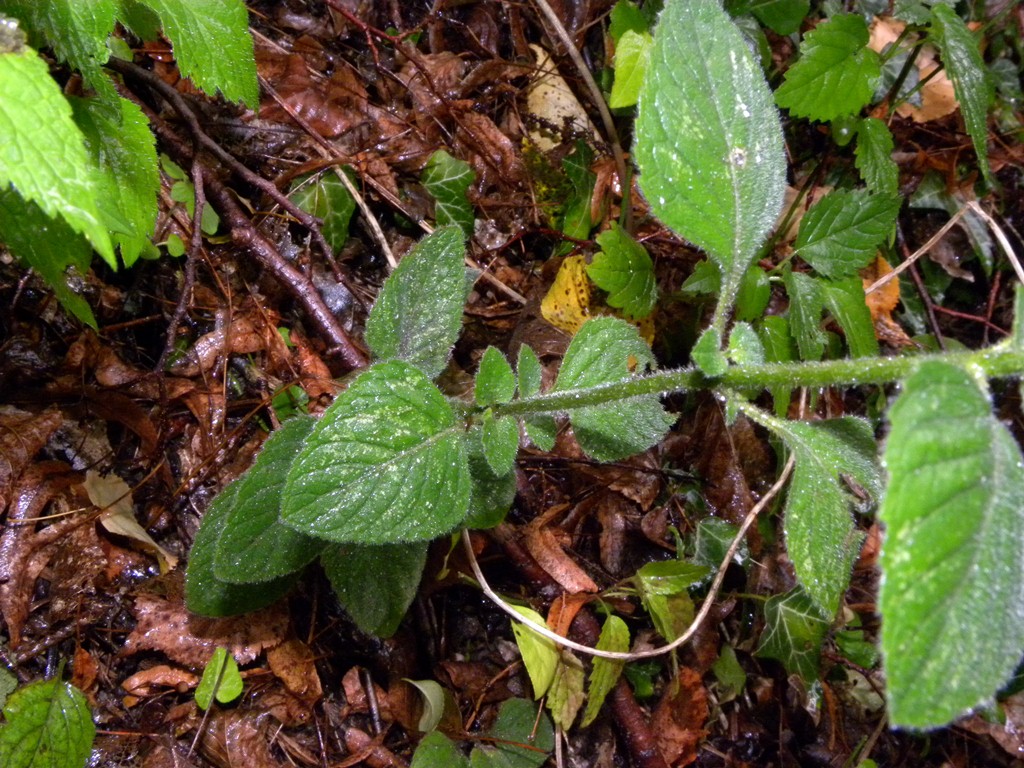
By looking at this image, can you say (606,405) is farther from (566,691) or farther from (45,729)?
(45,729)

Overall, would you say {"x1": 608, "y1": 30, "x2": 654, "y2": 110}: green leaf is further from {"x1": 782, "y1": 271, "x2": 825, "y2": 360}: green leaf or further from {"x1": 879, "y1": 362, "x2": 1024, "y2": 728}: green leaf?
{"x1": 879, "y1": 362, "x2": 1024, "y2": 728}: green leaf

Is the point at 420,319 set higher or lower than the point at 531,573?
higher

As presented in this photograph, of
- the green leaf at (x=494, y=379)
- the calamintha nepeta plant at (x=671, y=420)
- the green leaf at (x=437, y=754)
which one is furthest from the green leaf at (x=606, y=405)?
the green leaf at (x=437, y=754)

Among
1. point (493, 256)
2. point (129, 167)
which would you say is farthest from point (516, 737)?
point (129, 167)

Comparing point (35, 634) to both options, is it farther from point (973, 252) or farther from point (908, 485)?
point (973, 252)

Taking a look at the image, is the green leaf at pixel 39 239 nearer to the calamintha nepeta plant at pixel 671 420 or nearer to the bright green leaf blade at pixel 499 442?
the calamintha nepeta plant at pixel 671 420

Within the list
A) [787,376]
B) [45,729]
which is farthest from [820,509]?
[45,729]
